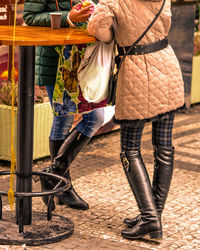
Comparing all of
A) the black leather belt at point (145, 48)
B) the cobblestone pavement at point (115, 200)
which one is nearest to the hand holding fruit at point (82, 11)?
the black leather belt at point (145, 48)

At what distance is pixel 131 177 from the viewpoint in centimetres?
443

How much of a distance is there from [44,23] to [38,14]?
9 cm

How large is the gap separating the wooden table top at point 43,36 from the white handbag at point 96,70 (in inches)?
5.8

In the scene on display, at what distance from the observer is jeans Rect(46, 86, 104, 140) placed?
200 inches

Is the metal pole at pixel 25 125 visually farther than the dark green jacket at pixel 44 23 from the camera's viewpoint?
No

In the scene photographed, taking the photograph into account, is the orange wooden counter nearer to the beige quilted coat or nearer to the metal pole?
the metal pole

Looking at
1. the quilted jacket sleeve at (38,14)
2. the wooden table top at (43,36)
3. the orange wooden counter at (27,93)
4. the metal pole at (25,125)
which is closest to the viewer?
the wooden table top at (43,36)

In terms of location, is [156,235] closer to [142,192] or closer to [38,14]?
[142,192]

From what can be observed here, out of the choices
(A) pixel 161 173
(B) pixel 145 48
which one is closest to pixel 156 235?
(A) pixel 161 173

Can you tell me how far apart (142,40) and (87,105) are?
85cm

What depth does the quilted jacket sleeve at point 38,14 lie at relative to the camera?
4.76 metres

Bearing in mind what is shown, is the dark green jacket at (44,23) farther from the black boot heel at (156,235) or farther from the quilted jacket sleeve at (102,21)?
the black boot heel at (156,235)

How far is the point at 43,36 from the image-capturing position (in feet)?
13.5

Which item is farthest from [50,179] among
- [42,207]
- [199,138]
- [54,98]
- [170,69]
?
[199,138]
